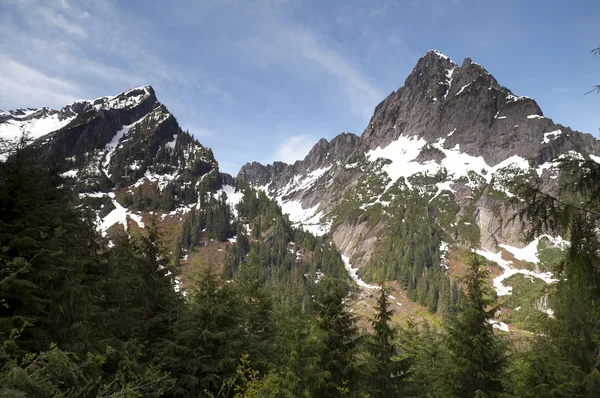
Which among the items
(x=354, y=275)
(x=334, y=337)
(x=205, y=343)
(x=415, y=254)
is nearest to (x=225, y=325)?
(x=205, y=343)

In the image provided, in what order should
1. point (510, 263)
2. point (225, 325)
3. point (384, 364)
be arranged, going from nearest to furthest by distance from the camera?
point (384, 364), point (225, 325), point (510, 263)

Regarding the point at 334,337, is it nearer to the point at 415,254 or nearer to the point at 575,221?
the point at 575,221

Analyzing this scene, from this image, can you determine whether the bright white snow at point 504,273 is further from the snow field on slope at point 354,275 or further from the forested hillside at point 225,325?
the forested hillside at point 225,325

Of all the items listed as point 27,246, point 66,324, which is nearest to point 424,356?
point 66,324

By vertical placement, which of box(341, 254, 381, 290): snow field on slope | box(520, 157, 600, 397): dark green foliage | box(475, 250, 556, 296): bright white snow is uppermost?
box(475, 250, 556, 296): bright white snow

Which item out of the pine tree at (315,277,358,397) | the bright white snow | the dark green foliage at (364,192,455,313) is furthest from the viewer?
the dark green foliage at (364,192,455,313)

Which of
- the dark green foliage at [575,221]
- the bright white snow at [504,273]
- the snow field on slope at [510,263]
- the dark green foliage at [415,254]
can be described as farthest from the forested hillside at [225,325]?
the snow field on slope at [510,263]

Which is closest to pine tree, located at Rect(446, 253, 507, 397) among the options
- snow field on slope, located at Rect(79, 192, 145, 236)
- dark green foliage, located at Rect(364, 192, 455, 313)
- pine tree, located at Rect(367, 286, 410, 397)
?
pine tree, located at Rect(367, 286, 410, 397)

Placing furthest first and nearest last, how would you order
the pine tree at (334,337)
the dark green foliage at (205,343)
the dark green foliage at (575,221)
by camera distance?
the dark green foliage at (205,343) → the pine tree at (334,337) → the dark green foliage at (575,221)

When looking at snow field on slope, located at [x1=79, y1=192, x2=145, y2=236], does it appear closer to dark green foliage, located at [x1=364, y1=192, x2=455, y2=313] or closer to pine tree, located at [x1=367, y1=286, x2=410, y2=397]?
dark green foliage, located at [x1=364, y1=192, x2=455, y2=313]

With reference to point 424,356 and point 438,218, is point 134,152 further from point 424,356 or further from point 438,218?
point 424,356

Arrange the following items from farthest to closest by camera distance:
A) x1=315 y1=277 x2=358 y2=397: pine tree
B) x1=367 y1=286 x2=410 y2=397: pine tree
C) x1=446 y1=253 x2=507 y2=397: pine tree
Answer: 1. x1=367 y1=286 x2=410 y2=397: pine tree
2. x1=446 y1=253 x2=507 y2=397: pine tree
3. x1=315 y1=277 x2=358 y2=397: pine tree

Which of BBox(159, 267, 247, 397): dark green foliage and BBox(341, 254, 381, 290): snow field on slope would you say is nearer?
BBox(159, 267, 247, 397): dark green foliage

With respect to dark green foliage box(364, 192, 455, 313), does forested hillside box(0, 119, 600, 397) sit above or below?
below
